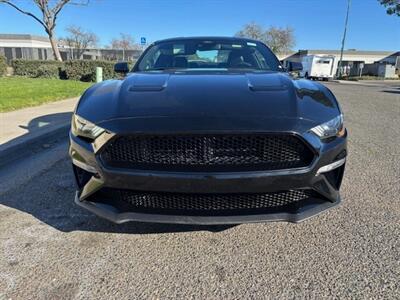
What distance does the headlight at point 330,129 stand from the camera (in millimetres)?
2292

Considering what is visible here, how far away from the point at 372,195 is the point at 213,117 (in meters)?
2.12

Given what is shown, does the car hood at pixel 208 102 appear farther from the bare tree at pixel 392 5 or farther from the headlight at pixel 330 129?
the bare tree at pixel 392 5

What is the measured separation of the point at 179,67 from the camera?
3807 millimetres

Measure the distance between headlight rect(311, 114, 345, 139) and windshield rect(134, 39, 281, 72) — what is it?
4.58ft

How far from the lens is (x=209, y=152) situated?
7.25 ft

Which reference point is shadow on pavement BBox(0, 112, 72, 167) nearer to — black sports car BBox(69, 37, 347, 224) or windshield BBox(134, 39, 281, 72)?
windshield BBox(134, 39, 281, 72)

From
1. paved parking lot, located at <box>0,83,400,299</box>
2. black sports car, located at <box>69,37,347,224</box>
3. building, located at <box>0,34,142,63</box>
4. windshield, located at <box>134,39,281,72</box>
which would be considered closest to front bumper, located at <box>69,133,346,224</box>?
black sports car, located at <box>69,37,347,224</box>

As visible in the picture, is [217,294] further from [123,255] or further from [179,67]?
[179,67]

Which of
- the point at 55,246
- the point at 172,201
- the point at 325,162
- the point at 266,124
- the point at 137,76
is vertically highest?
the point at 137,76

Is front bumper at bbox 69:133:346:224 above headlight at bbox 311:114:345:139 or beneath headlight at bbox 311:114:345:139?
beneath

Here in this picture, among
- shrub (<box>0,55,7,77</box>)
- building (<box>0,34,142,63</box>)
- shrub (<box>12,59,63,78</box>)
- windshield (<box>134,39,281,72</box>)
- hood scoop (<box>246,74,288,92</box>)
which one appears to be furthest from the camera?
building (<box>0,34,142,63</box>)

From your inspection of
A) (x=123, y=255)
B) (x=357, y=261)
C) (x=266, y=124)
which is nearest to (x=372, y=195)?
(x=357, y=261)

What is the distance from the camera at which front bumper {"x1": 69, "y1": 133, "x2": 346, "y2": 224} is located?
85.8 inches

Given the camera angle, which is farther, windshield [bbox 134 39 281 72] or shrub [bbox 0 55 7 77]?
shrub [bbox 0 55 7 77]
